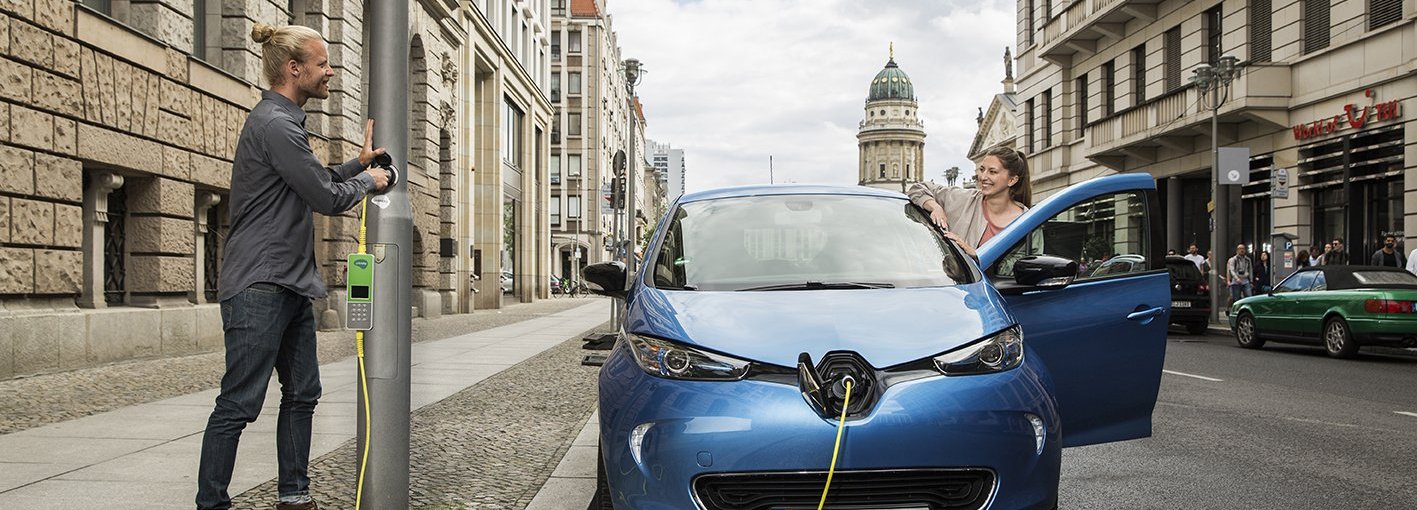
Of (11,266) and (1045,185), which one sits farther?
(1045,185)

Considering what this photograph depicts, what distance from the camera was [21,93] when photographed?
10062mm

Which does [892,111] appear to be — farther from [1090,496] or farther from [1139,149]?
[1090,496]

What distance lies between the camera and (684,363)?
12.1 ft

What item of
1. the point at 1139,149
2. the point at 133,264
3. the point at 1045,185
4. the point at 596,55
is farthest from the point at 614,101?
the point at 133,264

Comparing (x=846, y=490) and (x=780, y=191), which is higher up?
(x=780, y=191)

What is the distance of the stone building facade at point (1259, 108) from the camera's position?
21.2 metres

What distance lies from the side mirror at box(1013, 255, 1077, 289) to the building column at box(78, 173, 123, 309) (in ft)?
34.8

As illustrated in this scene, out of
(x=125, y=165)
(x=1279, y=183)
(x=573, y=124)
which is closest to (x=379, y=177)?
(x=125, y=165)

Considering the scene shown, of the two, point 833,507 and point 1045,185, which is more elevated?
point 1045,185

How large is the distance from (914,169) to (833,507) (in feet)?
590

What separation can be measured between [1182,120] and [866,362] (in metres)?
25.9

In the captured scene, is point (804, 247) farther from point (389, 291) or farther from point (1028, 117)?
point (1028, 117)

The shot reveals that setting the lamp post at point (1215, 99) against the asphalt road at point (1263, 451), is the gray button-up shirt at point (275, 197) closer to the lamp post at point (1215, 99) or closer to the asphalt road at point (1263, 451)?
the asphalt road at point (1263, 451)

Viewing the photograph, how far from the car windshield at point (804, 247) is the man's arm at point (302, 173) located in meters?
1.26
